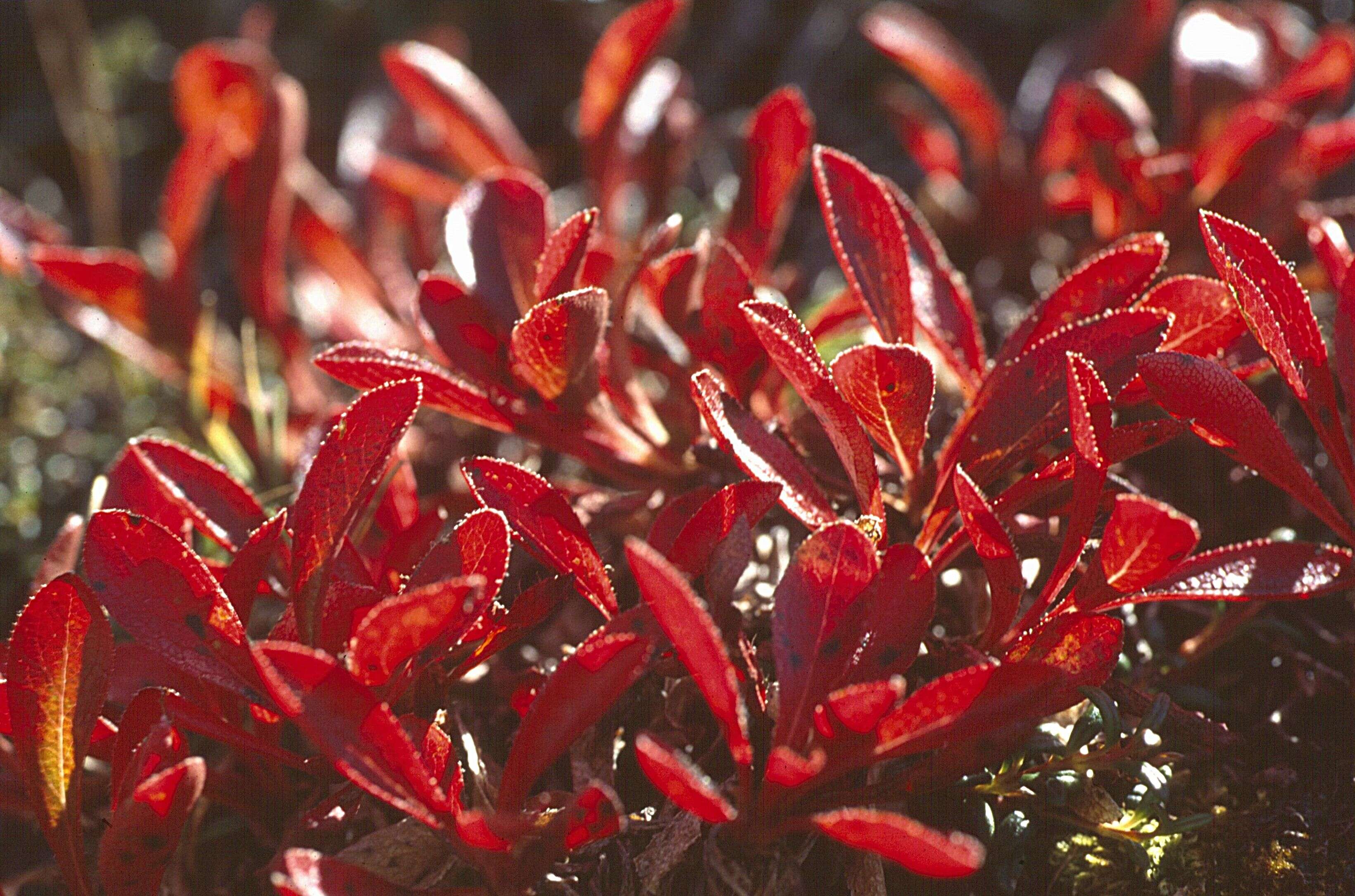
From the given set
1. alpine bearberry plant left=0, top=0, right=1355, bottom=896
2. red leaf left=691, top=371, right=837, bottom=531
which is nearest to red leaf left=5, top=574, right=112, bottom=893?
alpine bearberry plant left=0, top=0, right=1355, bottom=896

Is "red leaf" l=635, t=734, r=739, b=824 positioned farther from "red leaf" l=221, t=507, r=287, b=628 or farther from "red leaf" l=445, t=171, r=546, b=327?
"red leaf" l=445, t=171, r=546, b=327

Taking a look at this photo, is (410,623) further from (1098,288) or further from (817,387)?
(1098,288)

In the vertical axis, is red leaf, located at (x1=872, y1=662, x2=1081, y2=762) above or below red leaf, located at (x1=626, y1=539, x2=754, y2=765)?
below

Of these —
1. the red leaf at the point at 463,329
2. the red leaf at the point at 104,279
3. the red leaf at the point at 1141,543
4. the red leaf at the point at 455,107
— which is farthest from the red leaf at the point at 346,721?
the red leaf at the point at 455,107

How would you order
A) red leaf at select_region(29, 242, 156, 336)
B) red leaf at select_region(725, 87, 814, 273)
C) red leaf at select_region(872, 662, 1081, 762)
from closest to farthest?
red leaf at select_region(872, 662, 1081, 762)
red leaf at select_region(725, 87, 814, 273)
red leaf at select_region(29, 242, 156, 336)

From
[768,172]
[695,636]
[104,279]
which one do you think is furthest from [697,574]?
[104,279]

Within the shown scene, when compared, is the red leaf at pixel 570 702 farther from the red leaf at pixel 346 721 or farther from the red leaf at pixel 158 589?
the red leaf at pixel 158 589

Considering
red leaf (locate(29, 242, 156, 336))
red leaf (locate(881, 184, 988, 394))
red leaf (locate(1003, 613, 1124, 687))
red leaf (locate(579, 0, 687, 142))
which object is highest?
red leaf (locate(579, 0, 687, 142))
